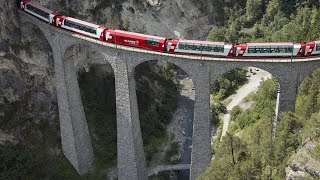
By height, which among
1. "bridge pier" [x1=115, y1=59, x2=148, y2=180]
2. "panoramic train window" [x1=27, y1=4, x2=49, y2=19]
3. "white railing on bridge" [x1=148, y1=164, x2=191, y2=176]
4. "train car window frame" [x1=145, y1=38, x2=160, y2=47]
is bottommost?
"white railing on bridge" [x1=148, y1=164, x2=191, y2=176]

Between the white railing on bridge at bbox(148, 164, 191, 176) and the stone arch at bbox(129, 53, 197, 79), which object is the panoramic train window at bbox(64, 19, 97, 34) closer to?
the stone arch at bbox(129, 53, 197, 79)

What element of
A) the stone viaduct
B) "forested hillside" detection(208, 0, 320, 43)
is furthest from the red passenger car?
"forested hillside" detection(208, 0, 320, 43)

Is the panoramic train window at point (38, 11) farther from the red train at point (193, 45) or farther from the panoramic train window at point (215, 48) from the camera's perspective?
the panoramic train window at point (215, 48)

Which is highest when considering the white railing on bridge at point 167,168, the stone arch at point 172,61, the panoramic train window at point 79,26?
the panoramic train window at point 79,26

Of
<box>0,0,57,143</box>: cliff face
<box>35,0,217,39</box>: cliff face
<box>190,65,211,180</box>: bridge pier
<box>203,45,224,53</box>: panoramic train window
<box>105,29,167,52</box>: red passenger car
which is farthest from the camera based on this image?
<box>35,0,217,39</box>: cliff face

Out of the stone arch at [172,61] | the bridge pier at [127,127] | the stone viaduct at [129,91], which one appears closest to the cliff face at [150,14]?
the stone viaduct at [129,91]

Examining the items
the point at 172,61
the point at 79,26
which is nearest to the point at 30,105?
the point at 79,26

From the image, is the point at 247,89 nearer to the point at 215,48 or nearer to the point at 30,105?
the point at 215,48

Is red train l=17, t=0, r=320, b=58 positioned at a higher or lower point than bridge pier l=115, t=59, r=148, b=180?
higher
